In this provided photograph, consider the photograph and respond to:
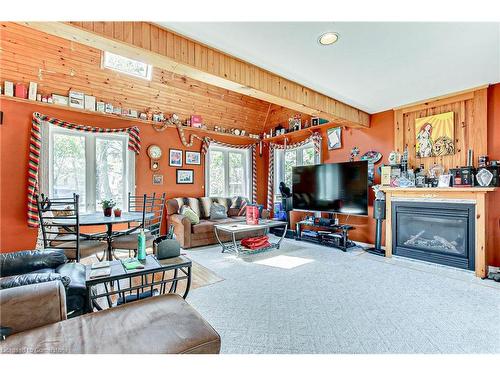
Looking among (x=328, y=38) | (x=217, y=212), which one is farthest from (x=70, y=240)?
(x=328, y=38)

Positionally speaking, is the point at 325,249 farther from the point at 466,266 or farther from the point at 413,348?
the point at 413,348

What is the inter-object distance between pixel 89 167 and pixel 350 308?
4710 millimetres

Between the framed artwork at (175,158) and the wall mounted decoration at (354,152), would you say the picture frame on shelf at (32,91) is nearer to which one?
the framed artwork at (175,158)

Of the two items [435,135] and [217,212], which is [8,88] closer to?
[217,212]

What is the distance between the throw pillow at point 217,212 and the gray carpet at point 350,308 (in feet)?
5.72

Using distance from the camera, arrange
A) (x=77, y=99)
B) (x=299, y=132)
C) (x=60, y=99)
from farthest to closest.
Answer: (x=299, y=132) < (x=77, y=99) < (x=60, y=99)

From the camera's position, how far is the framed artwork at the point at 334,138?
16.4 feet

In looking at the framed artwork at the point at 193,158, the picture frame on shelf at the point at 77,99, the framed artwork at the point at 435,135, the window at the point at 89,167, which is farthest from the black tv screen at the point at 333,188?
the picture frame on shelf at the point at 77,99

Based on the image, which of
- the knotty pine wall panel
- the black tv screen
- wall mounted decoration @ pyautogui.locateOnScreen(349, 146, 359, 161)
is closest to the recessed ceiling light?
the knotty pine wall panel

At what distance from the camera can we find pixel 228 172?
637cm

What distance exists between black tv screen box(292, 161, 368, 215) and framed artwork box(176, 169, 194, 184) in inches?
93.5

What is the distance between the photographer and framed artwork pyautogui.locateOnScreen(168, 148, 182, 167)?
17.5ft

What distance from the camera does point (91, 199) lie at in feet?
14.6
